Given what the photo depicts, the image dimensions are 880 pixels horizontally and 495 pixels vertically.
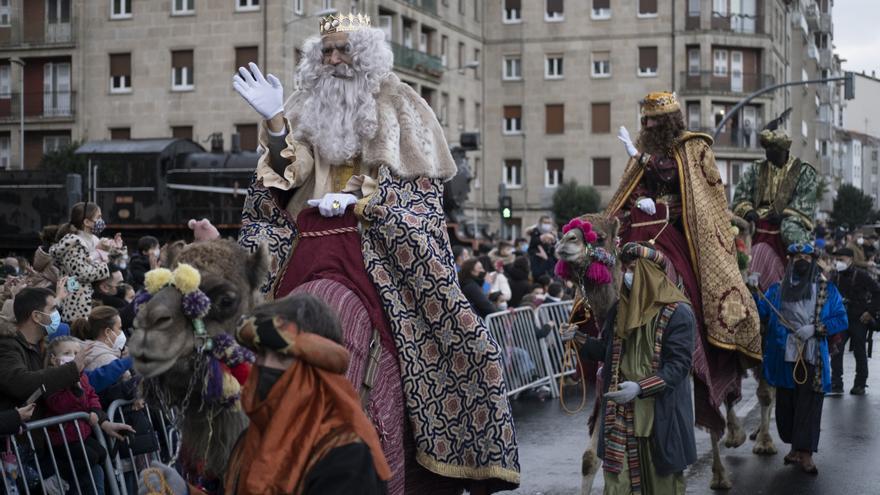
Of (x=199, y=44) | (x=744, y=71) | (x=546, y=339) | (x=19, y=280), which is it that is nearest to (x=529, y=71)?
(x=744, y=71)

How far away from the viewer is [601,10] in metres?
58.9

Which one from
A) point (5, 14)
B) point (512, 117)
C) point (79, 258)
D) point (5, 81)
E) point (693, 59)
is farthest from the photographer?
point (512, 117)

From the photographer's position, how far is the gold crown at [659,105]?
959 centimetres

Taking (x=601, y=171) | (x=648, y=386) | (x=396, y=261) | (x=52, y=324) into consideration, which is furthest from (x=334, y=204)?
(x=601, y=171)

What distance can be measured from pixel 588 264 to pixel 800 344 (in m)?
3.52

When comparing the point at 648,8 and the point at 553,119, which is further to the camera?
the point at 553,119

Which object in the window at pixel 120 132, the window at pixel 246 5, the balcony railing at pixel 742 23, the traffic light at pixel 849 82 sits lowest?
the window at pixel 120 132

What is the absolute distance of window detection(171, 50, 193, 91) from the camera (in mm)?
41750

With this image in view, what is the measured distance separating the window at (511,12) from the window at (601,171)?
765cm

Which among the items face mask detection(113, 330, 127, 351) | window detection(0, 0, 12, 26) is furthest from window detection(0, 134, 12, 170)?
face mask detection(113, 330, 127, 351)

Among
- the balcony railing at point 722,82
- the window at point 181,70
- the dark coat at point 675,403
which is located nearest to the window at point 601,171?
the balcony railing at point 722,82

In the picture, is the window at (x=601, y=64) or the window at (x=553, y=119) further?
the window at (x=553, y=119)

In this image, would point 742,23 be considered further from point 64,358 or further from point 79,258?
point 64,358

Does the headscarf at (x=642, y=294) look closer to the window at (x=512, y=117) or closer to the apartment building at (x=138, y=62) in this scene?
the apartment building at (x=138, y=62)
